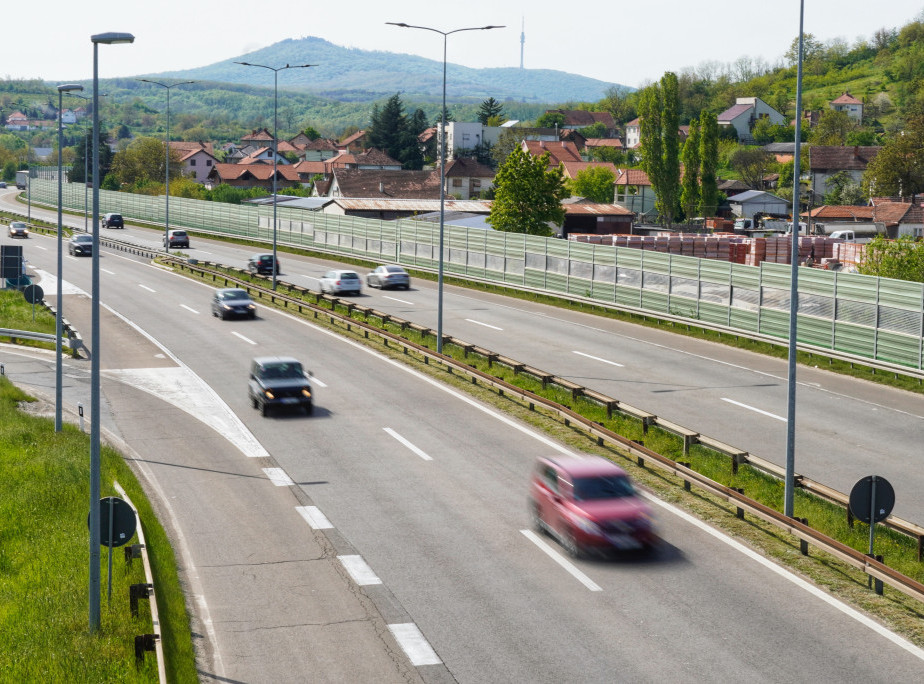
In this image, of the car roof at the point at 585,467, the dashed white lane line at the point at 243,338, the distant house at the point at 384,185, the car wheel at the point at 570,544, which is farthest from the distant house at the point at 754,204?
the car wheel at the point at 570,544

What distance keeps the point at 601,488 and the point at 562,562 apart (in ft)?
5.06

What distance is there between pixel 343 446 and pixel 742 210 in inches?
4456

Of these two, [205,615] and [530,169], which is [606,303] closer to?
[530,169]

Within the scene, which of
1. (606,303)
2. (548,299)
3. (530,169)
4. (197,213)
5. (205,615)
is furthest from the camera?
(197,213)

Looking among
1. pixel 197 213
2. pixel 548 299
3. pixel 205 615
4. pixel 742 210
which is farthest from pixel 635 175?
pixel 205 615

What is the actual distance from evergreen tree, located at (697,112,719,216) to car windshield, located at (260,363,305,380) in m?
90.2

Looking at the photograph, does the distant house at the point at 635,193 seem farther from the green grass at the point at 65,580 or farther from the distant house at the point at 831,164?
the green grass at the point at 65,580

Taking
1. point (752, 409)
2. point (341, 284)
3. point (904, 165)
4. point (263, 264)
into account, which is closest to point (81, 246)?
point (263, 264)

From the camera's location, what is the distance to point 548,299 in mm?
54938

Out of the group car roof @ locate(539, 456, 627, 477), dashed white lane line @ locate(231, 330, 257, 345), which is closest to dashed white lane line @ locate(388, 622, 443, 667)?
car roof @ locate(539, 456, 627, 477)

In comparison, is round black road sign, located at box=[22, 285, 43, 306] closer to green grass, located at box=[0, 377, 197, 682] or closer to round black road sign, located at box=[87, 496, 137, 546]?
green grass, located at box=[0, 377, 197, 682]

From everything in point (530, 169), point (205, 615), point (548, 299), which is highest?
point (530, 169)

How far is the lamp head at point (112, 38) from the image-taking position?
1580 cm

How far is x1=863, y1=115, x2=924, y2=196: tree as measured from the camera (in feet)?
419
